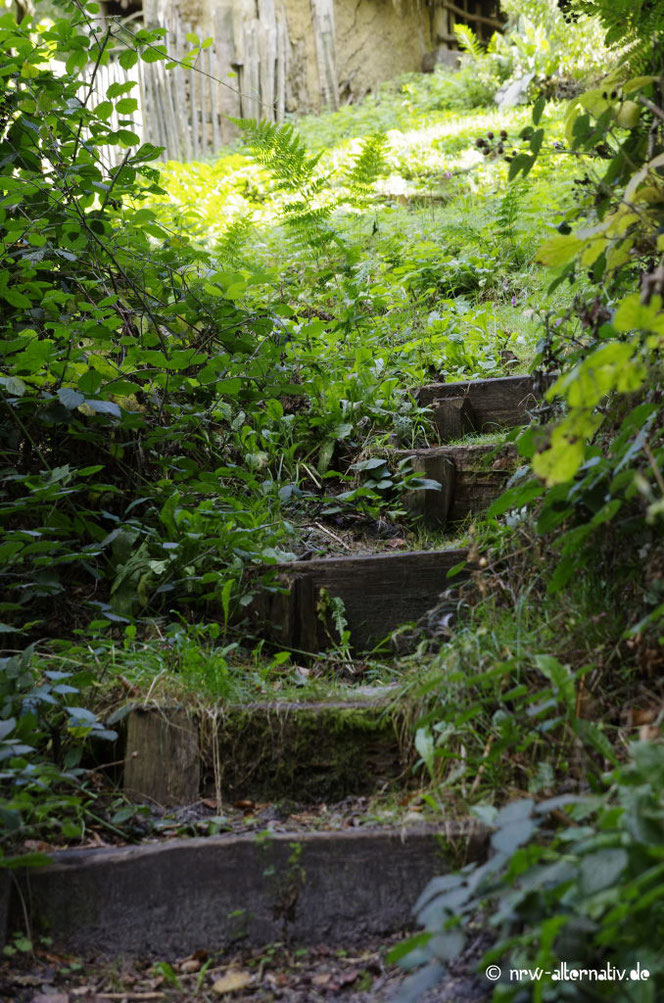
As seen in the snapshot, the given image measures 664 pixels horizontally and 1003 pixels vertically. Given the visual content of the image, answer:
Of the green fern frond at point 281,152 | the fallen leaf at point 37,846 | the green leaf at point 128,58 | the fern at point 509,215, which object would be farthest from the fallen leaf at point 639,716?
the fern at point 509,215

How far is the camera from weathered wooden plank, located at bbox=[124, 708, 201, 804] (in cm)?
211

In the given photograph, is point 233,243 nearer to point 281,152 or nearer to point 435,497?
point 281,152

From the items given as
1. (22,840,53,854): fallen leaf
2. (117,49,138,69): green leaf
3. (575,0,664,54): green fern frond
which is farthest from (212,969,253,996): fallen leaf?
(117,49,138,69): green leaf

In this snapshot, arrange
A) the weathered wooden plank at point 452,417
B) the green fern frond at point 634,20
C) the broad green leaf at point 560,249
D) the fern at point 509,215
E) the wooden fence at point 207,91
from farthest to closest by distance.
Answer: the wooden fence at point 207,91 → the fern at point 509,215 → the weathered wooden plank at point 452,417 → the green fern frond at point 634,20 → the broad green leaf at point 560,249

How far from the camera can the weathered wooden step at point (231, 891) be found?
171 centimetres

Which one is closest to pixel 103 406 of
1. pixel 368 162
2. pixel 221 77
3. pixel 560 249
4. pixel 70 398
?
pixel 70 398

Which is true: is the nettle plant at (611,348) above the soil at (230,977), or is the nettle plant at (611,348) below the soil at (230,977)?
above

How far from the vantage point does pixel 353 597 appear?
9.12 ft

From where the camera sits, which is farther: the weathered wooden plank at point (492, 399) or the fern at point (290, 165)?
the fern at point (290, 165)

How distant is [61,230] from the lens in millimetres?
3232

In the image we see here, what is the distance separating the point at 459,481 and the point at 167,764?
5.64 feet

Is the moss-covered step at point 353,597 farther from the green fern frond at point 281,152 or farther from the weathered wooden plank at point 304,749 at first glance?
the green fern frond at point 281,152

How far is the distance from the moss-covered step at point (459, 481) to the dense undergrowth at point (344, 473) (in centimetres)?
12

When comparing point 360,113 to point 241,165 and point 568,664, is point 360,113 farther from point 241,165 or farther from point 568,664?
point 568,664
